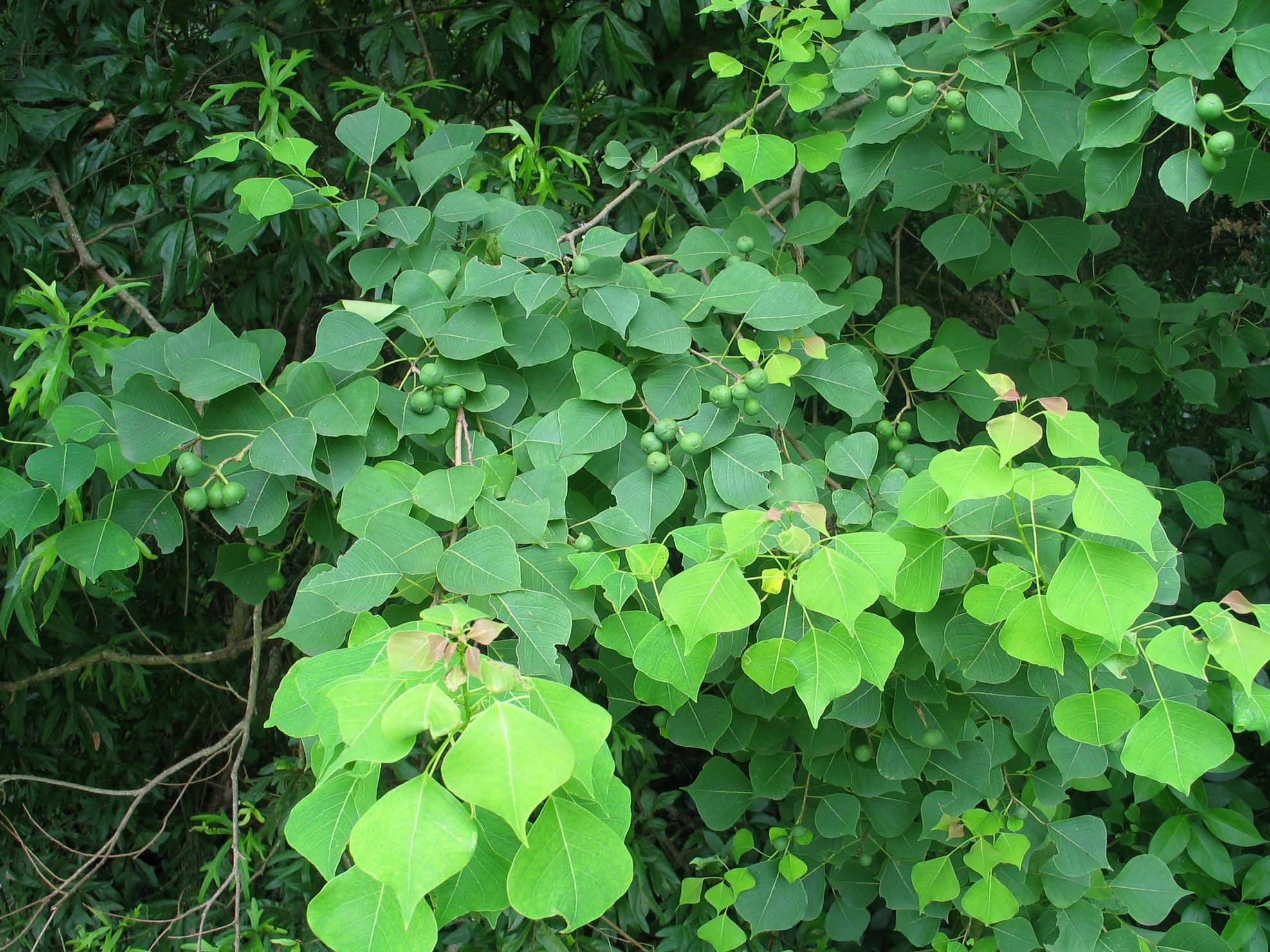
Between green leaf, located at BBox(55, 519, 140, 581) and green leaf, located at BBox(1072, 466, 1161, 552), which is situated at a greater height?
green leaf, located at BBox(1072, 466, 1161, 552)

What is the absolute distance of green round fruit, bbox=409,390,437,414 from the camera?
1.17m

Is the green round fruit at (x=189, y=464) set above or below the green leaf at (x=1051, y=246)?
above

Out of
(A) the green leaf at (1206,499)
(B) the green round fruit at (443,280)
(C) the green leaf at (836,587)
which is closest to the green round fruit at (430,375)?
(B) the green round fruit at (443,280)

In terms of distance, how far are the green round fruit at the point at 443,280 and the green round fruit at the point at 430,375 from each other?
5.3 inches

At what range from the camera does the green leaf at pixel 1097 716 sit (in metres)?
0.95

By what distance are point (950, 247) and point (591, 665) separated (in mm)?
890

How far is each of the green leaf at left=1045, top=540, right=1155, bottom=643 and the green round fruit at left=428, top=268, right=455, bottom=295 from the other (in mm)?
827

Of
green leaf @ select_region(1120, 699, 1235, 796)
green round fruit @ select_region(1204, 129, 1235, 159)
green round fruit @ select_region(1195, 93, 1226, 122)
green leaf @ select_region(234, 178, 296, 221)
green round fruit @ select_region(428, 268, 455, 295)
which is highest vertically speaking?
green round fruit @ select_region(1195, 93, 1226, 122)

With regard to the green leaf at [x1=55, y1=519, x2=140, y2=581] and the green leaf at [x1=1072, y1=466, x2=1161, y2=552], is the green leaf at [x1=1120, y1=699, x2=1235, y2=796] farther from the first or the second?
the green leaf at [x1=55, y1=519, x2=140, y2=581]

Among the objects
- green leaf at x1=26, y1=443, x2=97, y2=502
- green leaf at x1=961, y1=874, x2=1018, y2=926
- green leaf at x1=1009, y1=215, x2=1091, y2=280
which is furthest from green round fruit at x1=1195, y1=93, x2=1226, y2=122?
green leaf at x1=26, y1=443, x2=97, y2=502

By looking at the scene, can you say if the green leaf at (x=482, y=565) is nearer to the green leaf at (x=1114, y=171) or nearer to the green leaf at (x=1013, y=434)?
the green leaf at (x=1013, y=434)

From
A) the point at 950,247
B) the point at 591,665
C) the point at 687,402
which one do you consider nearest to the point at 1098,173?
the point at 950,247

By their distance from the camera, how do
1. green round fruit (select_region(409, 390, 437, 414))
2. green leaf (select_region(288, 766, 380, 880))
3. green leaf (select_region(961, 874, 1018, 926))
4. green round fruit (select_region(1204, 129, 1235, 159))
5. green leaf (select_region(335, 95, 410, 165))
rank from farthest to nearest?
green leaf (select_region(961, 874, 1018, 926))
green leaf (select_region(335, 95, 410, 165))
green round fruit (select_region(409, 390, 437, 414))
green round fruit (select_region(1204, 129, 1235, 159))
green leaf (select_region(288, 766, 380, 880))

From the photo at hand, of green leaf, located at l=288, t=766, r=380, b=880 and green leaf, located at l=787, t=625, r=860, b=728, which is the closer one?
green leaf, located at l=288, t=766, r=380, b=880
